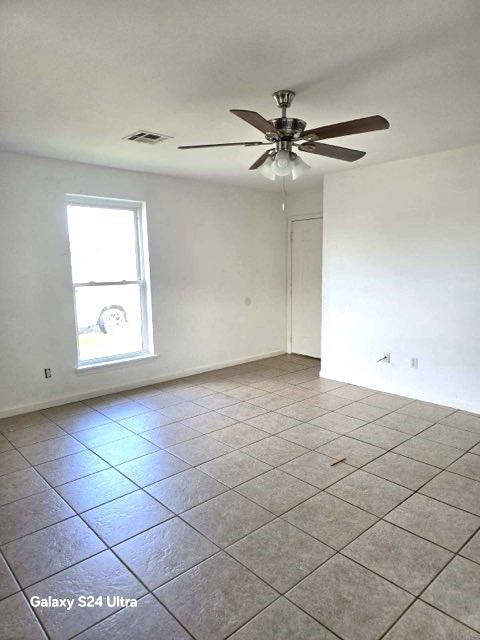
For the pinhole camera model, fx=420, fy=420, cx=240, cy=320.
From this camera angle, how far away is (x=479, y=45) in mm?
1962

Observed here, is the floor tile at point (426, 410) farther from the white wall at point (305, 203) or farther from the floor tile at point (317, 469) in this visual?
the white wall at point (305, 203)

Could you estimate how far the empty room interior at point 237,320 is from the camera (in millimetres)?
1799

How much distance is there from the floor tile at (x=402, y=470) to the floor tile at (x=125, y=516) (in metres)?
1.44

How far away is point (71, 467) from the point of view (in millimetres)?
3006

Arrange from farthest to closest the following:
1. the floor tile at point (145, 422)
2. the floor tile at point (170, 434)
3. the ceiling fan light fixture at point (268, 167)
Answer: the floor tile at point (145, 422)
the floor tile at point (170, 434)
the ceiling fan light fixture at point (268, 167)

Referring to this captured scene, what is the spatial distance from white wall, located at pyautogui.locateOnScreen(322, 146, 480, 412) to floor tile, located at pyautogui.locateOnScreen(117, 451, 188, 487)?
2573 mm

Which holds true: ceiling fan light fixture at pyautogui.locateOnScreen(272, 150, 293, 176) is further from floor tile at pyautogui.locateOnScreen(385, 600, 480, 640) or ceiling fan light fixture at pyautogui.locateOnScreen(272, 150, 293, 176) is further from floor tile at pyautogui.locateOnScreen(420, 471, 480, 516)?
floor tile at pyautogui.locateOnScreen(385, 600, 480, 640)

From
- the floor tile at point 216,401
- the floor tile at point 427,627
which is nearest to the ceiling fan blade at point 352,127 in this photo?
Answer: the floor tile at point 427,627

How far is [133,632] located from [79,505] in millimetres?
1031

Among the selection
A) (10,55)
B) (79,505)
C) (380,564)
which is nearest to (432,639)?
(380,564)

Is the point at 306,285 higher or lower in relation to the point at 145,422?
higher

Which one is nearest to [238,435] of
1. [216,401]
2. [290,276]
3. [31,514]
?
[216,401]

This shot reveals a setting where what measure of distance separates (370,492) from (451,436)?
121cm

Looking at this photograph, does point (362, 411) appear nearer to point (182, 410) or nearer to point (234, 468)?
point (234, 468)
